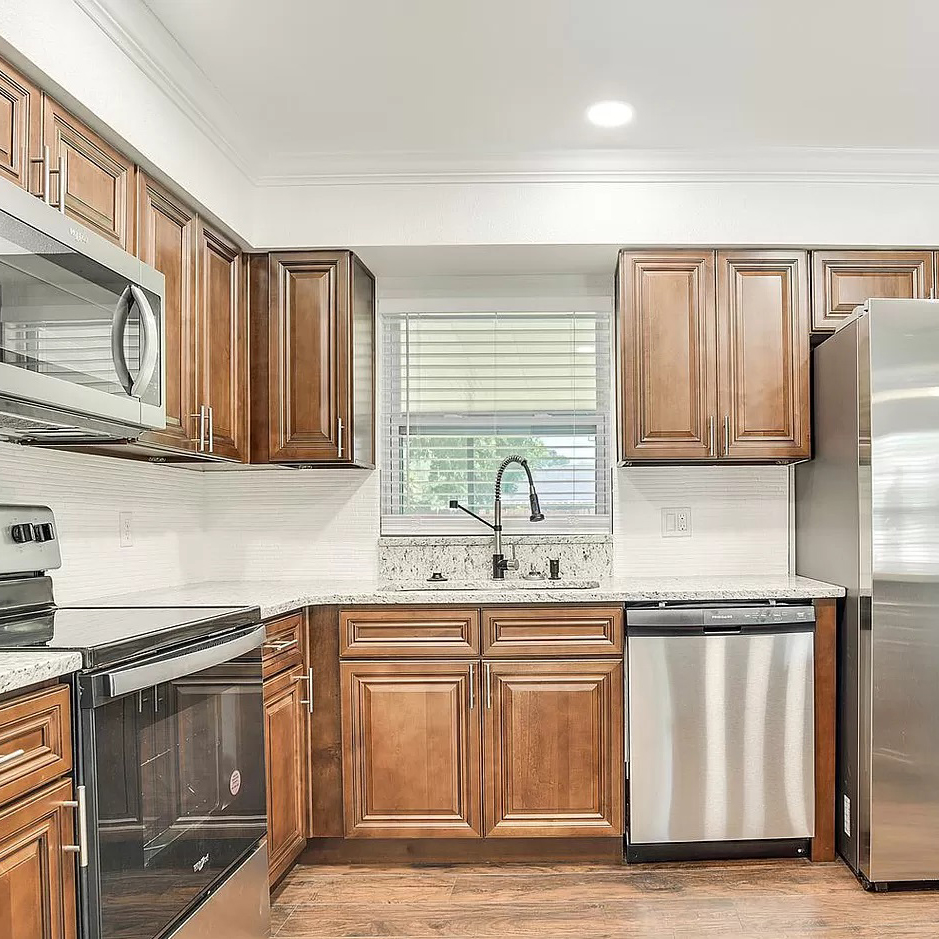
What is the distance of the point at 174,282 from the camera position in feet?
9.55

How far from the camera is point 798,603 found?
3268mm

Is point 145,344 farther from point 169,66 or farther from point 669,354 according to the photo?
point 669,354

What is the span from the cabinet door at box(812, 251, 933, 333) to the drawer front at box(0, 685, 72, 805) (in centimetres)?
294

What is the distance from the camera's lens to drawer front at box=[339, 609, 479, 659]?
3268mm

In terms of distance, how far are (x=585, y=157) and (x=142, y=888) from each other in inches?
108

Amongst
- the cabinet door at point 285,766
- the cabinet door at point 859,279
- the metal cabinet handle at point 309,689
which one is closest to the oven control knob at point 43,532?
the cabinet door at point 285,766

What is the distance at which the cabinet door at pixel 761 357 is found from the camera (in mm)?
3553

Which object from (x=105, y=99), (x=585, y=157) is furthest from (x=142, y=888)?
(x=585, y=157)

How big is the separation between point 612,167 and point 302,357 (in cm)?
135

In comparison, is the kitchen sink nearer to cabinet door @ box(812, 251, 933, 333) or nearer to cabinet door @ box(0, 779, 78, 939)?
cabinet door @ box(812, 251, 933, 333)

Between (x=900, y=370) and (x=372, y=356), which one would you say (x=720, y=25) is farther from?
(x=372, y=356)

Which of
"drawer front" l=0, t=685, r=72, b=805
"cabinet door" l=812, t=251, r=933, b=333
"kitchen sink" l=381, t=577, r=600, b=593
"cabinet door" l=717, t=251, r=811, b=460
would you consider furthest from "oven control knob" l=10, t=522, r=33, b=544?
"cabinet door" l=812, t=251, r=933, b=333

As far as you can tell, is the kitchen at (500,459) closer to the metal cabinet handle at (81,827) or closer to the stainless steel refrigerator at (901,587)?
the stainless steel refrigerator at (901,587)

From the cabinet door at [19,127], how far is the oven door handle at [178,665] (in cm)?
107
